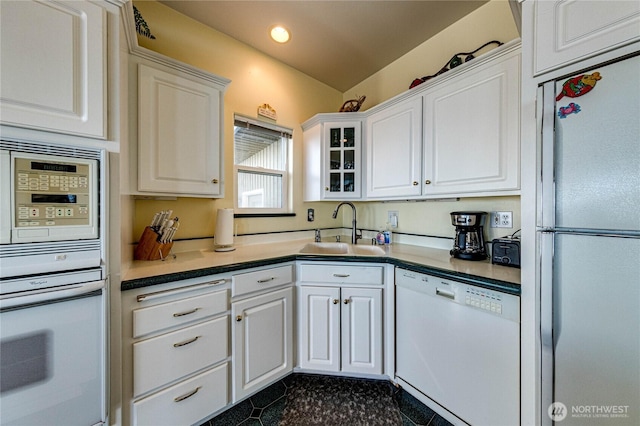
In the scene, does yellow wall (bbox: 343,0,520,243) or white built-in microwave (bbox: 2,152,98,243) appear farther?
yellow wall (bbox: 343,0,520,243)

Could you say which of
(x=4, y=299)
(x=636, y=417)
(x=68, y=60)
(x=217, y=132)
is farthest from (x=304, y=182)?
(x=636, y=417)

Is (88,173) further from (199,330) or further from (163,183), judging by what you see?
(199,330)

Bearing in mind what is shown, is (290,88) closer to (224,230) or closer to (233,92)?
(233,92)

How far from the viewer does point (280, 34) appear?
193 cm

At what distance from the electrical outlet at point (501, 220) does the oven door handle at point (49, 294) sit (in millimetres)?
2159

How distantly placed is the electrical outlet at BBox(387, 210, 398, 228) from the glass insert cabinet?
0.39m

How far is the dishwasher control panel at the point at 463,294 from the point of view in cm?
107

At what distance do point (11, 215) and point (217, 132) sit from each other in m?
1.06

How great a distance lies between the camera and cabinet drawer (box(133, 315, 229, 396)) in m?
1.10

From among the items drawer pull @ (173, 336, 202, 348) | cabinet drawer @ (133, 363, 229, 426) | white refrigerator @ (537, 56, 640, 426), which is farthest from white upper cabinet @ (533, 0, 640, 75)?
cabinet drawer @ (133, 363, 229, 426)

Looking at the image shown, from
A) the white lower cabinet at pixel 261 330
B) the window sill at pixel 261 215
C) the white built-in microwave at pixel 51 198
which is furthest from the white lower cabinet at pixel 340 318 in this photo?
the white built-in microwave at pixel 51 198

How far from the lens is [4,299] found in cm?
76

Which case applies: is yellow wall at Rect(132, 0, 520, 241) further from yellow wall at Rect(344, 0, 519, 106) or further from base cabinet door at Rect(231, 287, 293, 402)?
base cabinet door at Rect(231, 287, 293, 402)

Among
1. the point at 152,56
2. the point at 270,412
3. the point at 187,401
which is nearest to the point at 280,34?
the point at 152,56
